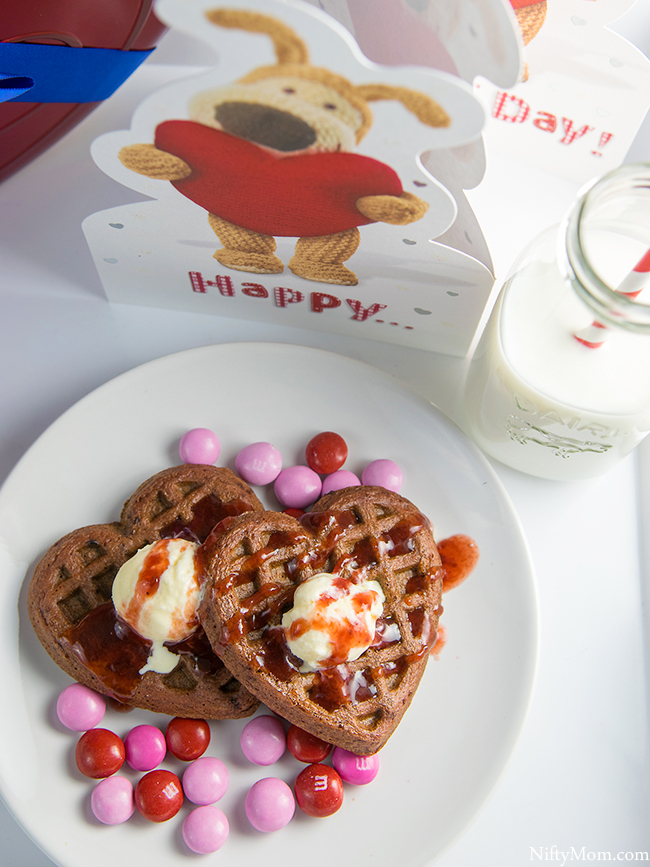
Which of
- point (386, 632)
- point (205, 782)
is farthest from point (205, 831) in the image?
point (386, 632)

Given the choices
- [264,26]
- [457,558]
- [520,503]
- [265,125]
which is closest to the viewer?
[264,26]

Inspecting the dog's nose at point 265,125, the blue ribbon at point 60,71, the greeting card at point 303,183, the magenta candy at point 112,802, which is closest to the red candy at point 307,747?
the magenta candy at point 112,802

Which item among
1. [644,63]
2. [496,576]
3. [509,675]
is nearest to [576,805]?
[509,675]

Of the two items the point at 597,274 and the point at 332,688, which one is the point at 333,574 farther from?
the point at 597,274

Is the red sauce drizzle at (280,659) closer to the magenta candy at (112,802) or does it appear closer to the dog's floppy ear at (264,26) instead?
the magenta candy at (112,802)

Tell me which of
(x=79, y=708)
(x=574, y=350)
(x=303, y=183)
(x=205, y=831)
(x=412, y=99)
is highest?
(x=412, y=99)

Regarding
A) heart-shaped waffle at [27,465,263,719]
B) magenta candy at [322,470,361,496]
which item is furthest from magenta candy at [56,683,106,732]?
magenta candy at [322,470,361,496]

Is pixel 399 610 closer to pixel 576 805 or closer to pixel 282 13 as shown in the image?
pixel 576 805
